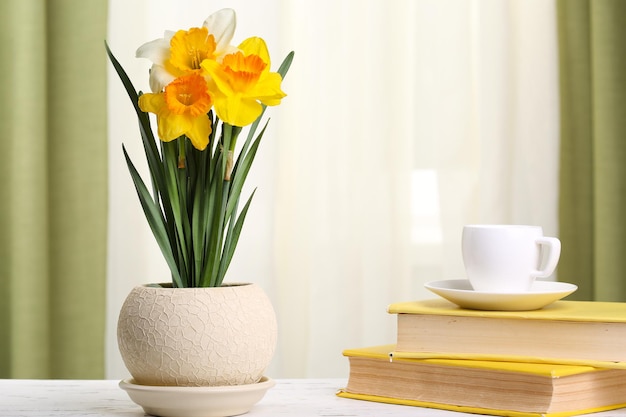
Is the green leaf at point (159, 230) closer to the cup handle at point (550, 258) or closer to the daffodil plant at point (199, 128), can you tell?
the daffodil plant at point (199, 128)

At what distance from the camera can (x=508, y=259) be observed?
0.81 metres

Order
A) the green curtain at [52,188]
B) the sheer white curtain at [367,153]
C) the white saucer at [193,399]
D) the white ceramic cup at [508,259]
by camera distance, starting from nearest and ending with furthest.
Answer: the white saucer at [193,399], the white ceramic cup at [508,259], the green curtain at [52,188], the sheer white curtain at [367,153]

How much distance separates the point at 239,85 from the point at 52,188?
98 cm

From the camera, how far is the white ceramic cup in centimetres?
81

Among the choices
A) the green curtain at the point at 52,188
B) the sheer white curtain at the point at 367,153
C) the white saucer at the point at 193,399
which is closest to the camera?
the white saucer at the point at 193,399

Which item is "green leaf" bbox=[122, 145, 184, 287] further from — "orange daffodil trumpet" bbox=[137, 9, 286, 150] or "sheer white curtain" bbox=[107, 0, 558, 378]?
"sheer white curtain" bbox=[107, 0, 558, 378]

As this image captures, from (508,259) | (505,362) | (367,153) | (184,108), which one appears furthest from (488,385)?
(367,153)

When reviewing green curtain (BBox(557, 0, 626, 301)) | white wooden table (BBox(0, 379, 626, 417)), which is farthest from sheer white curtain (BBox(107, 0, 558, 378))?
white wooden table (BBox(0, 379, 626, 417))

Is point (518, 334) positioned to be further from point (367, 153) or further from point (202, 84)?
point (367, 153)

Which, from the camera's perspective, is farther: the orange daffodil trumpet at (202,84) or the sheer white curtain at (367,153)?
the sheer white curtain at (367,153)

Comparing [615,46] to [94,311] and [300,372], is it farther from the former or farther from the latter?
[94,311]

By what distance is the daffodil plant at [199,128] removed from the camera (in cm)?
71

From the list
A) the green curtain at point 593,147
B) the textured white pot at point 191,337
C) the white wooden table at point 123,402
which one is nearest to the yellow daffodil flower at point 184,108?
the textured white pot at point 191,337

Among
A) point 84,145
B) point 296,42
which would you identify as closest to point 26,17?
point 84,145
